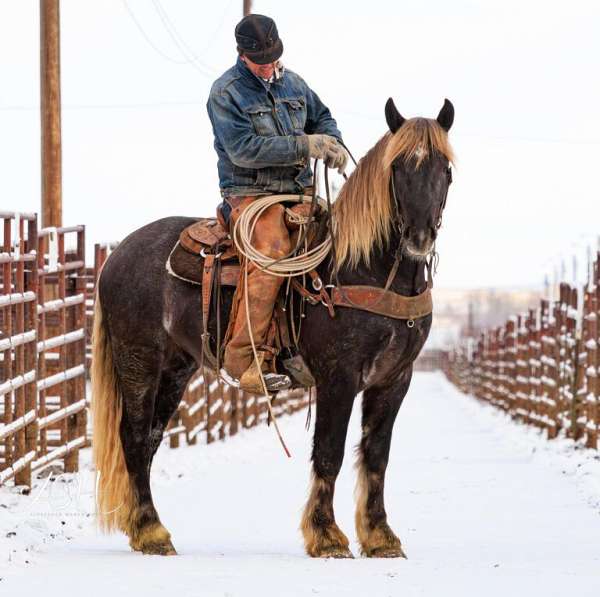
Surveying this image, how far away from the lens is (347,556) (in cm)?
645

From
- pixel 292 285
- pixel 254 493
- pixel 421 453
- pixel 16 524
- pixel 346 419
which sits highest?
pixel 292 285

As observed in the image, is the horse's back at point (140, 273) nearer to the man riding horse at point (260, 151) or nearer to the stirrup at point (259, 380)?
the man riding horse at point (260, 151)

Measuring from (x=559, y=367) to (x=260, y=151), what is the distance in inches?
462

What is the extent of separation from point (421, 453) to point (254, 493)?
5379 millimetres

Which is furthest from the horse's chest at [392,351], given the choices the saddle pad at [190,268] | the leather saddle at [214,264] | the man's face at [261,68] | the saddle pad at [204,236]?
the man's face at [261,68]

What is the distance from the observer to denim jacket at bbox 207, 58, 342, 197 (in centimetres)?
667

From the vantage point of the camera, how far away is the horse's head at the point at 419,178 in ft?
20.0

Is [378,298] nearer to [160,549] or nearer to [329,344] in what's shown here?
[329,344]

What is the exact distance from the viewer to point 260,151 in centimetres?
665

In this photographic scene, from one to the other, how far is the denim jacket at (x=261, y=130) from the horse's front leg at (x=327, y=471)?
44.2 inches

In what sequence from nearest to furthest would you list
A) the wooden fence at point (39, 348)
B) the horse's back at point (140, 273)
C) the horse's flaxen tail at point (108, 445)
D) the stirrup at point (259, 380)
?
the stirrup at point (259, 380), the horse's flaxen tail at point (108, 445), the horse's back at point (140, 273), the wooden fence at point (39, 348)

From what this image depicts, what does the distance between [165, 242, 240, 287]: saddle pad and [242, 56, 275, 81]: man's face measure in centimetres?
96


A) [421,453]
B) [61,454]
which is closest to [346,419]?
[61,454]

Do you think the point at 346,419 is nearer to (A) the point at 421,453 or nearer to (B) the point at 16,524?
(B) the point at 16,524
